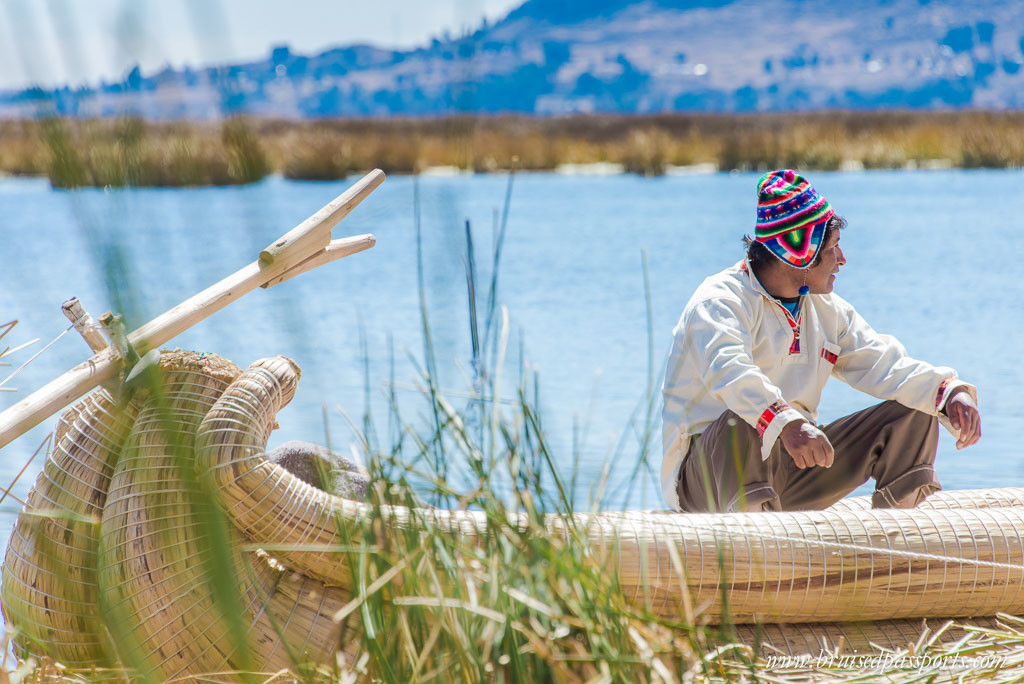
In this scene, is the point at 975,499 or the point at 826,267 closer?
the point at 826,267

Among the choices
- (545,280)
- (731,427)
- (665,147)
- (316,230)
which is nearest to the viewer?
(316,230)

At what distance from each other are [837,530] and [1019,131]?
52.9 feet

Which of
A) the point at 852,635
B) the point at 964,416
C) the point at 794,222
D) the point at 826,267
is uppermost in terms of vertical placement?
the point at 794,222

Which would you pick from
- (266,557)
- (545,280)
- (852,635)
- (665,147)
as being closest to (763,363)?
(852,635)

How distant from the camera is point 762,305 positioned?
240 centimetres

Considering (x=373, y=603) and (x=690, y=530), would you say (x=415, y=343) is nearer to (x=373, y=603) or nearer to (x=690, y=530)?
(x=690, y=530)

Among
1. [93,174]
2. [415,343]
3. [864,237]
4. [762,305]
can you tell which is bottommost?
[864,237]

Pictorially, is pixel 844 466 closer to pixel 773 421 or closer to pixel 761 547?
pixel 773 421

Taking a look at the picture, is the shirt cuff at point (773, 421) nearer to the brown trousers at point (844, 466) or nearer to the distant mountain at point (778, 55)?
the brown trousers at point (844, 466)

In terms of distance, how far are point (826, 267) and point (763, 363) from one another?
0.26 meters

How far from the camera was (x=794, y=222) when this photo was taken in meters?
2.31

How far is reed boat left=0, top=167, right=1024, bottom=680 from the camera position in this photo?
1.60 metres

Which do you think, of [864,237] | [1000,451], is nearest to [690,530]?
[1000,451]

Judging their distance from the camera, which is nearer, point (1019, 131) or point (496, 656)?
point (496, 656)
